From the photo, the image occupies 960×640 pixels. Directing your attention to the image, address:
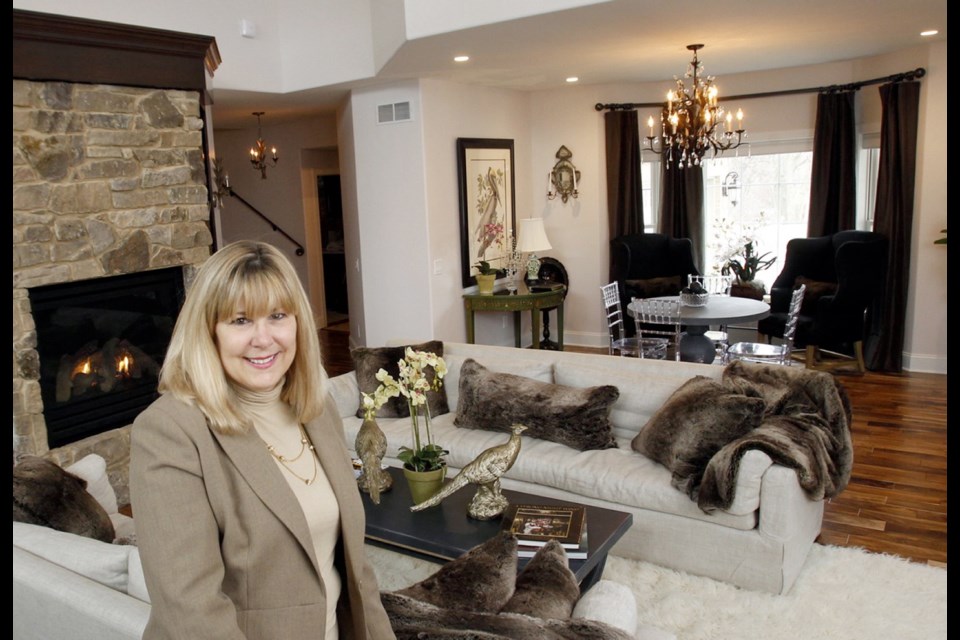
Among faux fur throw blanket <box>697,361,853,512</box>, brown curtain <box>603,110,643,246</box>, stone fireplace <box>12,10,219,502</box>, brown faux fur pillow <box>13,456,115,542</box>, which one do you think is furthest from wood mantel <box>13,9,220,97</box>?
brown curtain <box>603,110,643,246</box>

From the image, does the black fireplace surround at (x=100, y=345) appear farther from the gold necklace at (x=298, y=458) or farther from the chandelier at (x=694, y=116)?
the chandelier at (x=694, y=116)

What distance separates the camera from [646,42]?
5.19 m

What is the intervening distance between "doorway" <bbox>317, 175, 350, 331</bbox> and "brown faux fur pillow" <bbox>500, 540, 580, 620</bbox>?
7.36 m

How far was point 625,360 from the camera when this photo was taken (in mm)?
4180

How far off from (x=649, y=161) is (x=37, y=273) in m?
5.65

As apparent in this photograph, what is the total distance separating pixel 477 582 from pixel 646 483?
160 centimetres

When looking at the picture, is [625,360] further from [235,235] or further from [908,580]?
[235,235]

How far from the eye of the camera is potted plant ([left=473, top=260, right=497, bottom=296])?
675 centimetres

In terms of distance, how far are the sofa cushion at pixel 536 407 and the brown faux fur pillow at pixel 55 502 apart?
1.99 meters

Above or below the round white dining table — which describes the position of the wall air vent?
above

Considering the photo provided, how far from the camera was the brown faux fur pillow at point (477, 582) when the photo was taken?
6.06 feet

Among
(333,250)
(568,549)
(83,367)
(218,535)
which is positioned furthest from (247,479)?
(333,250)

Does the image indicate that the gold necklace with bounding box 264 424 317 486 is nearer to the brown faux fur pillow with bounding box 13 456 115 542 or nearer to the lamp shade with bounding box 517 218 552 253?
the brown faux fur pillow with bounding box 13 456 115 542

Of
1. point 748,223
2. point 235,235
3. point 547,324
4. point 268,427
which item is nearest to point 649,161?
point 748,223
